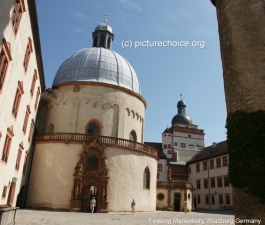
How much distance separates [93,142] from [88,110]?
15.9ft

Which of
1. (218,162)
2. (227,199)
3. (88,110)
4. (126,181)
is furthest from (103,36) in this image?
(227,199)

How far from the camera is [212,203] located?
4422cm

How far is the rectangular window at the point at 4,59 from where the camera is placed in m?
12.0

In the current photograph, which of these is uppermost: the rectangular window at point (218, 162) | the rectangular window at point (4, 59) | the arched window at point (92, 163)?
the rectangular window at point (218, 162)

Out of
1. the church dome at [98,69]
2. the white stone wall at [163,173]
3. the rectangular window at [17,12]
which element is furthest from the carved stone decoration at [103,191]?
the white stone wall at [163,173]

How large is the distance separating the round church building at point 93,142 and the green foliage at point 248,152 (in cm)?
1231

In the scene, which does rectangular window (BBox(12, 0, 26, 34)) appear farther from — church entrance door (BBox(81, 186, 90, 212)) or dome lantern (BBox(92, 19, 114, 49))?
dome lantern (BBox(92, 19, 114, 49))

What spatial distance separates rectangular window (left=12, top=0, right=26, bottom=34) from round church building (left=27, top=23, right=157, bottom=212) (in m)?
11.9

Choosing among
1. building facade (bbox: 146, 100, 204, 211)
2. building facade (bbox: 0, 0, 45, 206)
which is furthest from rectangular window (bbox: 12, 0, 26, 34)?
building facade (bbox: 146, 100, 204, 211)

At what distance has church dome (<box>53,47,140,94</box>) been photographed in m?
29.5

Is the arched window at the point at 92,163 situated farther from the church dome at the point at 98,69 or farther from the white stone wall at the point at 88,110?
the church dome at the point at 98,69

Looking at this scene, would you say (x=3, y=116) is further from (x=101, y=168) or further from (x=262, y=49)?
(x=262, y=49)

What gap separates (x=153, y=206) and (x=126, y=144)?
7440 millimetres

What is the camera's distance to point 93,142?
23422 millimetres
